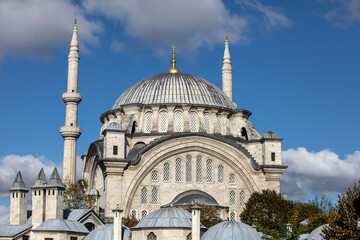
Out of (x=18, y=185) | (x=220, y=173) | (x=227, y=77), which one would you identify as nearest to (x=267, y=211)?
(x=220, y=173)

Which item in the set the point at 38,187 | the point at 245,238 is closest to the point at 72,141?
the point at 38,187

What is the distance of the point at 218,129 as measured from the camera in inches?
2211

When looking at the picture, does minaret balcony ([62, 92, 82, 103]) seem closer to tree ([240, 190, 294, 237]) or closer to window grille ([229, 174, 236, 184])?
window grille ([229, 174, 236, 184])

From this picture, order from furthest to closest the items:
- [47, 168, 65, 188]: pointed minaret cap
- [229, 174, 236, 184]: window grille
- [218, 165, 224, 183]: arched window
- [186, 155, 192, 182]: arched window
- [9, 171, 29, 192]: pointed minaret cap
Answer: [229, 174, 236, 184]: window grille
[218, 165, 224, 183]: arched window
[186, 155, 192, 182]: arched window
[9, 171, 29, 192]: pointed minaret cap
[47, 168, 65, 188]: pointed minaret cap

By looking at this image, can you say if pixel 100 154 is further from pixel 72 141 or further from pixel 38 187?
pixel 38 187

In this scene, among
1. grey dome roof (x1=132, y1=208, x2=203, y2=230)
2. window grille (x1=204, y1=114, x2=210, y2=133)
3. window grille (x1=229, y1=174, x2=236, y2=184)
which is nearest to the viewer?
grey dome roof (x1=132, y1=208, x2=203, y2=230)

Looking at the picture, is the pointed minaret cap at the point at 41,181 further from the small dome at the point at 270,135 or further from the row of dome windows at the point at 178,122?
the small dome at the point at 270,135

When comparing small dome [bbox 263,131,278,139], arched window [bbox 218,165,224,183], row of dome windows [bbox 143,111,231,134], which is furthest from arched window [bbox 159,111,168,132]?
small dome [bbox 263,131,278,139]

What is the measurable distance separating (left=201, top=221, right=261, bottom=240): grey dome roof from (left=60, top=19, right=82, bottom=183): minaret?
19.2 meters

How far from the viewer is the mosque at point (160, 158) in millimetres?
46125

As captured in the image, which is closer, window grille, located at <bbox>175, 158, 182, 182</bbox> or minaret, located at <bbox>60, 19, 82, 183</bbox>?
window grille, located at <bbox>175, 158, 182, 182</bbox>

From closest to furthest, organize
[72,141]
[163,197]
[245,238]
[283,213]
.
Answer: [245,238] < [283,213] < [163,197] < [72,141]

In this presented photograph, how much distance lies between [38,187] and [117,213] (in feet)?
29.8

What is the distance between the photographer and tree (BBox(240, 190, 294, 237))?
47.7 meters
